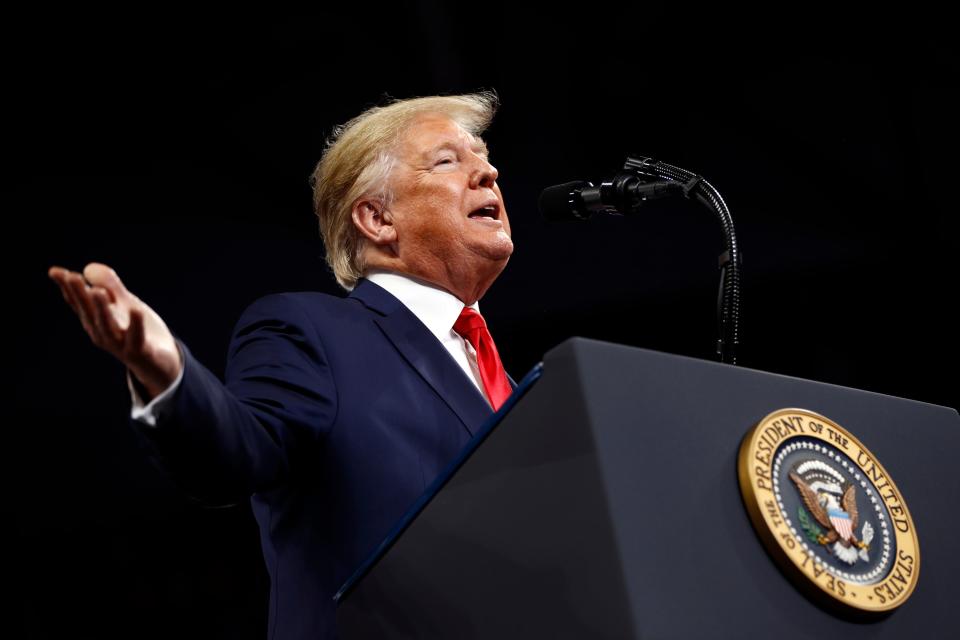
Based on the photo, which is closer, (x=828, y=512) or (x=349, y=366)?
(x=828, y=512)

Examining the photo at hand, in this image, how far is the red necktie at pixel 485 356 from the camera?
4.61 feet

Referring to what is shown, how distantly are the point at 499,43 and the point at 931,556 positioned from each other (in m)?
2.48

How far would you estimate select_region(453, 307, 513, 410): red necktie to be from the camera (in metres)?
1.41

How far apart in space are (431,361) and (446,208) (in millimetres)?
418

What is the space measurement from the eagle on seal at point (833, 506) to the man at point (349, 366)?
474mm

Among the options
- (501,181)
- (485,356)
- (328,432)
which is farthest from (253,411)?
(501,181)

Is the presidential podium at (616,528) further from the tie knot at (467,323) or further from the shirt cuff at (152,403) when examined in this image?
the tie knot at (467,323)

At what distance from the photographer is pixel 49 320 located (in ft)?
10.7

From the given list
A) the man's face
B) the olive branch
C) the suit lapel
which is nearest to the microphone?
the man's face

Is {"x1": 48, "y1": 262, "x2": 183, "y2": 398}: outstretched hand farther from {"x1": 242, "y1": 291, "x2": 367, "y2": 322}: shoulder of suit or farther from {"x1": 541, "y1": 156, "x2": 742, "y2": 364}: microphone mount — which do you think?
{"x1": 541, "y1": 156, "x2": 742, "y2": 364}: microphone mount

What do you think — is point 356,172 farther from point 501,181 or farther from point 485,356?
point 501,181

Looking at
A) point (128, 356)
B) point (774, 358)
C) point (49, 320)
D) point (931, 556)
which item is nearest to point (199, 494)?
point (128, 356)

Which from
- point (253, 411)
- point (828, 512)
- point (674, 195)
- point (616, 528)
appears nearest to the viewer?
point (616, 528)

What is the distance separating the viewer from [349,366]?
1.21 m
